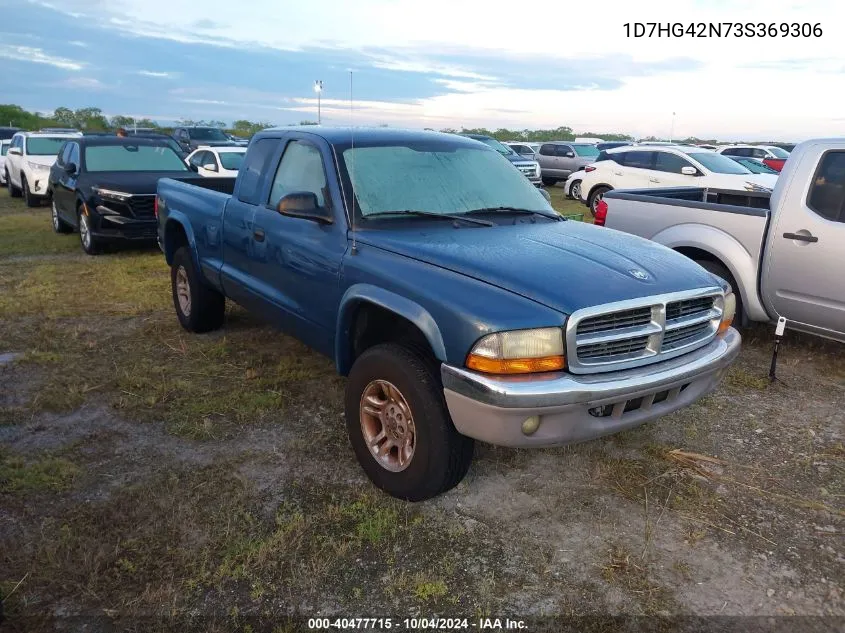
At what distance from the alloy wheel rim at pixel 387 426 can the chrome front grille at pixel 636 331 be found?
2.97 ft

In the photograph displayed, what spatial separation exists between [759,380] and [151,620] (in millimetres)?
4587

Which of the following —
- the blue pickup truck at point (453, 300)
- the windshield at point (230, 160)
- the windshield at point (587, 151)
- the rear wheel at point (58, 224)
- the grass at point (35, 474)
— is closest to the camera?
the blue pickup truck at point (453, 300)

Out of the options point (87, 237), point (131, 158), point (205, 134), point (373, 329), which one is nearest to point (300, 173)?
point (373, 329)

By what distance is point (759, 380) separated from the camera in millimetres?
5125

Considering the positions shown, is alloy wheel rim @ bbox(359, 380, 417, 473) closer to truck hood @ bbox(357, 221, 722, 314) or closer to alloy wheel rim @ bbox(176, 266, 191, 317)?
truck hood @ bbox(357, 221, 722, 314)

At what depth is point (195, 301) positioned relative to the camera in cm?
582

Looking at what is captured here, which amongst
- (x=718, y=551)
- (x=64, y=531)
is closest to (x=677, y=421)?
(x=718, y=551)

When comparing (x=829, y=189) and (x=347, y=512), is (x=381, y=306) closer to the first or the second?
(x=347, y=512)

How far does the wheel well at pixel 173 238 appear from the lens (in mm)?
6008

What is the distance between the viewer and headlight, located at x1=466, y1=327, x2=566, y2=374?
2.81 m

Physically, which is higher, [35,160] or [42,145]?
[42,145]

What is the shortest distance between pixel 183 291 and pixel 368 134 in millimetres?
2812

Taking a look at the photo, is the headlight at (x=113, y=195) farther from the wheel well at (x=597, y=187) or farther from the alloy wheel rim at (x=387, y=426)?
the wheel well at (x=597, y=187)

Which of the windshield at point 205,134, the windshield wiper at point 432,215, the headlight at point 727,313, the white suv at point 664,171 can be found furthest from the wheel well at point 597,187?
the windshield at point 205,134
